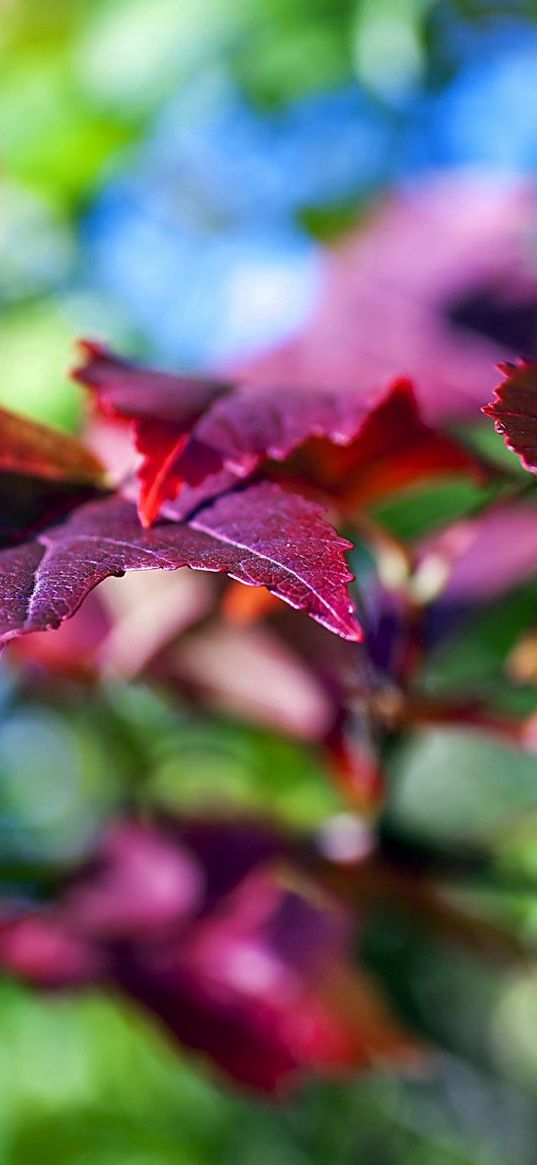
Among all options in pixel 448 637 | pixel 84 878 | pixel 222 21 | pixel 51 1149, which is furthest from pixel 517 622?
pixel 51 1149

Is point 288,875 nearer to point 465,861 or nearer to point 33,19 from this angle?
point 465,861

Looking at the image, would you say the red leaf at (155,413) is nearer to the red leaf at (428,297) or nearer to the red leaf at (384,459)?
the red leaf at (384,459)

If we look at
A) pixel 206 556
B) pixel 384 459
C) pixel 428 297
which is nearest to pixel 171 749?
pixel 428 297

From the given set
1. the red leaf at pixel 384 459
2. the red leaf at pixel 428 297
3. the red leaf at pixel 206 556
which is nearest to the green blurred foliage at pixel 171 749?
the red leaf at pixel 428 297

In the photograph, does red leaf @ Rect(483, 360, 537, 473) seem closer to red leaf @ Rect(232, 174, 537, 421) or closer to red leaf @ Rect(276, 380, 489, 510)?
red leaf @ Rect(276, 380, 489, 510)

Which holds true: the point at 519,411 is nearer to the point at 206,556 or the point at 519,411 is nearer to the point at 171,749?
the point at 206,556
